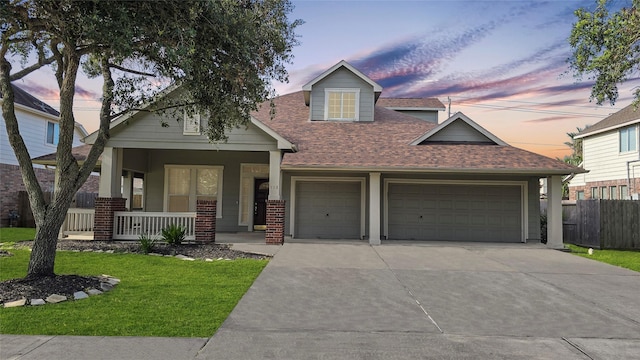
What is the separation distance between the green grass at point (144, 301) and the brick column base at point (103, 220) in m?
3.08

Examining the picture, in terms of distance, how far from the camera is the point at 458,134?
15.0 meters

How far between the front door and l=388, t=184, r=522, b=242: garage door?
17.1ft

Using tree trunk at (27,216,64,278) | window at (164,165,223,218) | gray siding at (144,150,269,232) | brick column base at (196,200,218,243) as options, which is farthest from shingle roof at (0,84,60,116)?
tree trunk at (27,216,64,278)

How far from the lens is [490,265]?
9.80m

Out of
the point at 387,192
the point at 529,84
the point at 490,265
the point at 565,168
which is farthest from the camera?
the point at 529,84

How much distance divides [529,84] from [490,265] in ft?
39.9

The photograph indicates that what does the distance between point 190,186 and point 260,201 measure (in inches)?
114

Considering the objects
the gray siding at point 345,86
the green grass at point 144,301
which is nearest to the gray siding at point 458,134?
the gray siding at point 345,86

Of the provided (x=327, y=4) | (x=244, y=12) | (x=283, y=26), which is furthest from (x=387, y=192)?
(x=244, y=12)

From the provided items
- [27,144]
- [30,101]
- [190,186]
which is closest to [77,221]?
[190,186]

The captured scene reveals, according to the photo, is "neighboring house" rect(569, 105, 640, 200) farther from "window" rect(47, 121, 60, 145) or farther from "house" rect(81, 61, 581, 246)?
"window" rect(47, 121, 60, 145)

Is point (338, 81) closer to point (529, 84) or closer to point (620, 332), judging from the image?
point (529, 84)

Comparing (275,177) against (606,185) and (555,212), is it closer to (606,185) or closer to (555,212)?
(555,212)

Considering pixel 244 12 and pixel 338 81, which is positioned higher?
pixel 338 81
